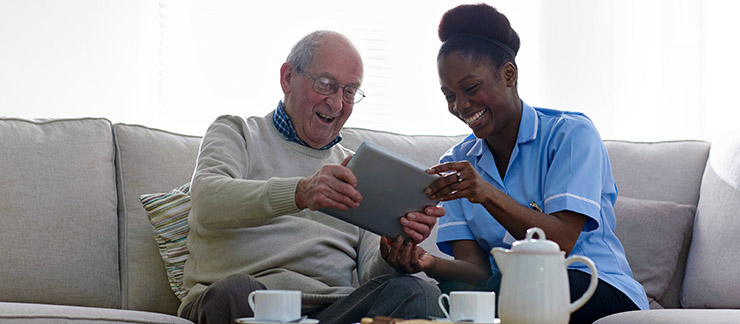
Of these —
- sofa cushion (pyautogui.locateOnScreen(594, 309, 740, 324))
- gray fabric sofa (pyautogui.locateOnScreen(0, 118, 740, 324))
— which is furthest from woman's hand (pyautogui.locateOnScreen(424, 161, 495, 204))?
gray fabric sofa (pyautogui.locateOnScreen(0, 118, 740, 324))

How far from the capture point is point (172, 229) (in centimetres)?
215

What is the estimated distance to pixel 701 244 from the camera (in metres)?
2.38

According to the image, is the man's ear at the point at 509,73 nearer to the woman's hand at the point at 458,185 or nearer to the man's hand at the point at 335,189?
the woman's hand at the point at 458,185

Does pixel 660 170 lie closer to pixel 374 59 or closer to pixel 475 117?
pixel 475 117

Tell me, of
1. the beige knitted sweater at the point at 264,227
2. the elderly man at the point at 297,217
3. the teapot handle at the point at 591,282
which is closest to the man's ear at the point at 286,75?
the elderly man at the point at 297,217

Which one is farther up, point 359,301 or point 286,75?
point 286,75

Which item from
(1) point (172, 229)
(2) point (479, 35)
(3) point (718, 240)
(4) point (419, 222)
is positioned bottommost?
(3) point (718, 240)

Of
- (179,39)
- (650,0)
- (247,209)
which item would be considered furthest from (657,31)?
(247,209)

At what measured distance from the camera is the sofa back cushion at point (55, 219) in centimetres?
211

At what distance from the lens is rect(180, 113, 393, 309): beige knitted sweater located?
1874mm

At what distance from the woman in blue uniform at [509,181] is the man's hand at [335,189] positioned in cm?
23

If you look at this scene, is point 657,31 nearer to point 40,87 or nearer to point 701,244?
point 701,244

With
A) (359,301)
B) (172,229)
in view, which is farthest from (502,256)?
(172,229)

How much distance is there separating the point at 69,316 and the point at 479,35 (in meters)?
1.18
